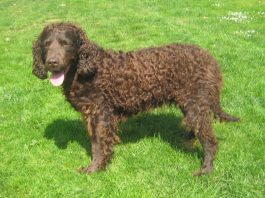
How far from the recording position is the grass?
5.42 m

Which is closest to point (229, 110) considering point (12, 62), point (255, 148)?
point (255, 148)

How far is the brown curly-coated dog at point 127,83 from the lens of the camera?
5.64 metres

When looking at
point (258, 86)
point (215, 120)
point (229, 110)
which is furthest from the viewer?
point (258, 86)

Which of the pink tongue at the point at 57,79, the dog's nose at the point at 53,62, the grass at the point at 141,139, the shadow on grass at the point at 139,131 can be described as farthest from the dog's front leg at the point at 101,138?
the dog's nose at the point at 53,62

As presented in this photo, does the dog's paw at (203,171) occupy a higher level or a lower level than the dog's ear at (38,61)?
lower

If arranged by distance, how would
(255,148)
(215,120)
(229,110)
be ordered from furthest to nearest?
(229,110), (215,120), (255,148)

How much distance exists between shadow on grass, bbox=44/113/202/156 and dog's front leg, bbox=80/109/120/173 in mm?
538

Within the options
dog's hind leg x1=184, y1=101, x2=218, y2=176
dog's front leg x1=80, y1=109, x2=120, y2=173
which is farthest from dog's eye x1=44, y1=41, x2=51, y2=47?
dog's hind leg x1=184, y1=101, x2=218, y2=176

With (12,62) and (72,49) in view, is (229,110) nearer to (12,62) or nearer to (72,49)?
(72,49)

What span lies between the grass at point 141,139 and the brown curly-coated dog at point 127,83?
36cm

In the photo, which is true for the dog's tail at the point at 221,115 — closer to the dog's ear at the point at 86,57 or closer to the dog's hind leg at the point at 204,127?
the dog's hind leg at the point at 204,127

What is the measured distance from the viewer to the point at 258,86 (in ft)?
26.9

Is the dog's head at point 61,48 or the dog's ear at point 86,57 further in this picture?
the dog's ear at point 86,57

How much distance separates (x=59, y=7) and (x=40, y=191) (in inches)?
575
